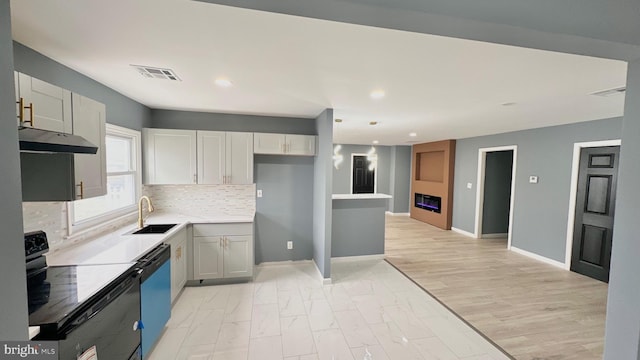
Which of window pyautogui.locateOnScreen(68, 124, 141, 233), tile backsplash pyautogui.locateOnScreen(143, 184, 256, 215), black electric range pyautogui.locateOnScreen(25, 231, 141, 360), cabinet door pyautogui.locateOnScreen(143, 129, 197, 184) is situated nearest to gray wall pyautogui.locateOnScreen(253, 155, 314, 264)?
tile backsplash pyautogui.locateOnScreen(143, 184, 256, 215)

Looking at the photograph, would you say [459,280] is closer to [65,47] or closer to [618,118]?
[618,118]

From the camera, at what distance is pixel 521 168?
201 inches

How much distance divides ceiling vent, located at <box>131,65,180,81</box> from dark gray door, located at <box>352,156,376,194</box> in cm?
686

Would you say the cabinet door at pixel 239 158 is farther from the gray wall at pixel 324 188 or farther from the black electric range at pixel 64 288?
the black electric range at pixel 64 288

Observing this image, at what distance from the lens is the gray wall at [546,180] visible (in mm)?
4176

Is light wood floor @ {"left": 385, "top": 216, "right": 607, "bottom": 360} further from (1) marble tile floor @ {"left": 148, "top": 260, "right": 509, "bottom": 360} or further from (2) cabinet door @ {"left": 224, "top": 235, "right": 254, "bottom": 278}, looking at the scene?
(2) cabinet door @ {"left": 224, "top": 235, "right": 254, "bottom": 278}

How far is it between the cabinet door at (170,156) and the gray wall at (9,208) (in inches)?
112

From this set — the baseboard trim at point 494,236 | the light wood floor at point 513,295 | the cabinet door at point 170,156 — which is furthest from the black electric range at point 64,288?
the baseboard trim at point 494,236

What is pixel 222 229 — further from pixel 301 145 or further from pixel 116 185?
pixel 301 145

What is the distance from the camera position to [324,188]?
3586mm

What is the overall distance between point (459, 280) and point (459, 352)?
1691 mm

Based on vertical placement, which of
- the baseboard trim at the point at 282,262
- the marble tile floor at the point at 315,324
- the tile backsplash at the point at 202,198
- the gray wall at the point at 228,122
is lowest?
the marble tile floor at the point at 315,324

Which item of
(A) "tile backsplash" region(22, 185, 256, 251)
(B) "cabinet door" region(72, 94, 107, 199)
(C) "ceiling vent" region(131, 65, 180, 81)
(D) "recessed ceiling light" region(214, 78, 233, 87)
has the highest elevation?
(D) "recessed ceiling light" region(214, 78, 233, 87)

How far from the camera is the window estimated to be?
8.29ft
